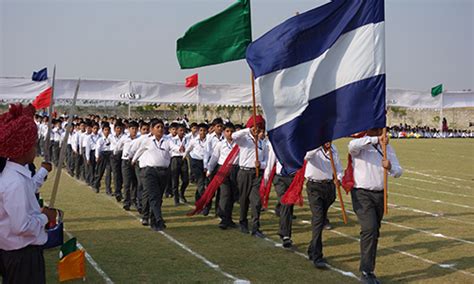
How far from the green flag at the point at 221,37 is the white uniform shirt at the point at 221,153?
8.22 feet

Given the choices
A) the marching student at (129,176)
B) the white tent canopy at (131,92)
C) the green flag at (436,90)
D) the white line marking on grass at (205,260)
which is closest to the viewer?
the white line marking on grass at (205,260)

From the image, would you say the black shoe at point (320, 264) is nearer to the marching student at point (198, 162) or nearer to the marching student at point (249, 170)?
the marching student at point (249, 170)

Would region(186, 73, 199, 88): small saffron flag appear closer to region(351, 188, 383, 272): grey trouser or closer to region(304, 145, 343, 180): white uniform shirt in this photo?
region(304, 145, 343, 180): white uniform shirt

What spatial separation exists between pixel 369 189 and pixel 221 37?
353 centimetres

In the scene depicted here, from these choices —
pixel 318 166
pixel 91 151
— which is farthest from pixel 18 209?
pixel 91 151

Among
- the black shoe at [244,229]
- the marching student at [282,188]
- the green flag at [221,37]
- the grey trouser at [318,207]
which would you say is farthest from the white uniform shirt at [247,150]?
the grey trouser at [318,207]

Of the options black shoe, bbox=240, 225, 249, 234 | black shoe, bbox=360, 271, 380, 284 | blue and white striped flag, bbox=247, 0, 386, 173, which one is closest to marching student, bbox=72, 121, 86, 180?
black shoe, bbox=240, 225, 249, 234

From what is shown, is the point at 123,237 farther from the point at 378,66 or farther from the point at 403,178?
the point at 403,178

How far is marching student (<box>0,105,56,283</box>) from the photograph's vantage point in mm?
3867

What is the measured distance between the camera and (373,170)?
22.2ft

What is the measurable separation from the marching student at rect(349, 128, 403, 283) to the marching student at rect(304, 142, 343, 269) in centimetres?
75

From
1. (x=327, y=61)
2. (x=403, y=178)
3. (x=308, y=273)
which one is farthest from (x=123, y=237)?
(x=403, y=178)

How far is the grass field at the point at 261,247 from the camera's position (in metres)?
7.16

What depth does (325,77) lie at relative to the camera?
6.44 meters
